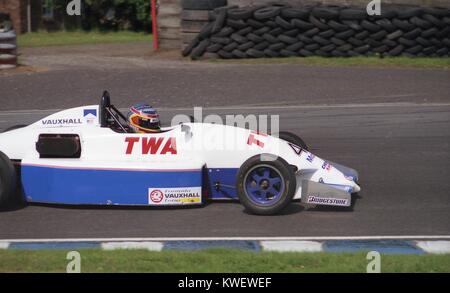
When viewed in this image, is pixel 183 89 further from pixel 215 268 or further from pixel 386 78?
pixel 215 268

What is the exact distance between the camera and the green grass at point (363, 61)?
17.8m

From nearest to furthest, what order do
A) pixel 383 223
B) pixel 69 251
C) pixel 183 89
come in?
pixel 69 251 < pixel 383 223 < pixel 183 89

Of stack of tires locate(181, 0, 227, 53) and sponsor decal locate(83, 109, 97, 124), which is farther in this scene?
stack of tires locate(181, 0, 227, 53)

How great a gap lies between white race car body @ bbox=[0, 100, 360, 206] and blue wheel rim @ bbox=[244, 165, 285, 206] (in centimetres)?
25

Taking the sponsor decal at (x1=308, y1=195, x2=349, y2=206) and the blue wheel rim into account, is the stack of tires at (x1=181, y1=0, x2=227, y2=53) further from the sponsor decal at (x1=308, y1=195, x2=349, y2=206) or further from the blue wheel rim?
the sponsor decal at (x1=308, y1=195, x2=349, y2=206)

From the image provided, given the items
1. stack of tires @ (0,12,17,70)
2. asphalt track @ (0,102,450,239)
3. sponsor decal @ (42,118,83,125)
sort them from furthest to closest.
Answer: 1. stack of tires @ (0,12,17,70)
2. sponsor decal @ (42,118,83,125)
3. asphalt track @ (0,102,450,239)

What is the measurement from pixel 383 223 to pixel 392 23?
11372mm

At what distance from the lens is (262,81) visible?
16094 mm

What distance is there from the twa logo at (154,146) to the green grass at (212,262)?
1.65 metres

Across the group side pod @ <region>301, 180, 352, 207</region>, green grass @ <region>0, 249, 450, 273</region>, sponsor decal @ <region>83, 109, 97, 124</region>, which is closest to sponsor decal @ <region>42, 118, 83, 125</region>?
sponsor decal @ <region>83, 109, 97, 124</region>

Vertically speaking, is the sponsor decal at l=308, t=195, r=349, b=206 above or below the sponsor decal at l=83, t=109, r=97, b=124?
below

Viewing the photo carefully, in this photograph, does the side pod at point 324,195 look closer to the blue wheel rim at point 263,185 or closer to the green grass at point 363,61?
the blue wheel rim at point 263,185

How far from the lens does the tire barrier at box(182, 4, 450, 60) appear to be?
1766 centimetres
